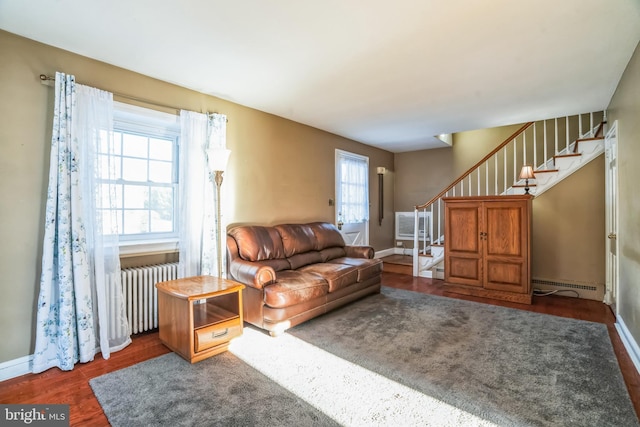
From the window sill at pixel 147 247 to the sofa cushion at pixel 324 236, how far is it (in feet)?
6.01

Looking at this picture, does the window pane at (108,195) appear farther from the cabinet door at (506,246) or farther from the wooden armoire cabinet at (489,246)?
the cabinet door at (506,246)

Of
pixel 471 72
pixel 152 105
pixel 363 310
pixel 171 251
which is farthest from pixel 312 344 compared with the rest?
pixel 471 72

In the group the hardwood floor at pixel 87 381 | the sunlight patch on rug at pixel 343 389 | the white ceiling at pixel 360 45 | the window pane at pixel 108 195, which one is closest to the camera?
the sunlight patch on rug at pixel 343 389

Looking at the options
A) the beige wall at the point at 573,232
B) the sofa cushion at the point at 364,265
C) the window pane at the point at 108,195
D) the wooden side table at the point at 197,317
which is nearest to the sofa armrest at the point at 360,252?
the sofa cushion at the point at 364,265

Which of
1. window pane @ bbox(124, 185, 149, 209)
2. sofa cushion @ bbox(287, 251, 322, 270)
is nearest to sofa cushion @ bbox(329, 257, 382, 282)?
sofa cushion @ bbox(287, 251, 322, 270)

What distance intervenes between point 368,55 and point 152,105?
83.6 inches

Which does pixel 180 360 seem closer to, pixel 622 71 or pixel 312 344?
pixel 312 344

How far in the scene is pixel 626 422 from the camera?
5.64 feet

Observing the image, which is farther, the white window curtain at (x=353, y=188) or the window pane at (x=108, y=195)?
the white window curtain at (x=353, y=188)

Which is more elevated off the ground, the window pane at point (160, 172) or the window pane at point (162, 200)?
the window pane at point (160, 172)

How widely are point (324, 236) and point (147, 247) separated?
88.7 inches

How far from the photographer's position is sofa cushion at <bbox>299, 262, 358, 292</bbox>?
3.44 meters

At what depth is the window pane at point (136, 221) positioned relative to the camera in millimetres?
3031

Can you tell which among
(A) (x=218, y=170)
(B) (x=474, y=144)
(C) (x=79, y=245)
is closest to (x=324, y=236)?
(A) (x=218, y=170)
